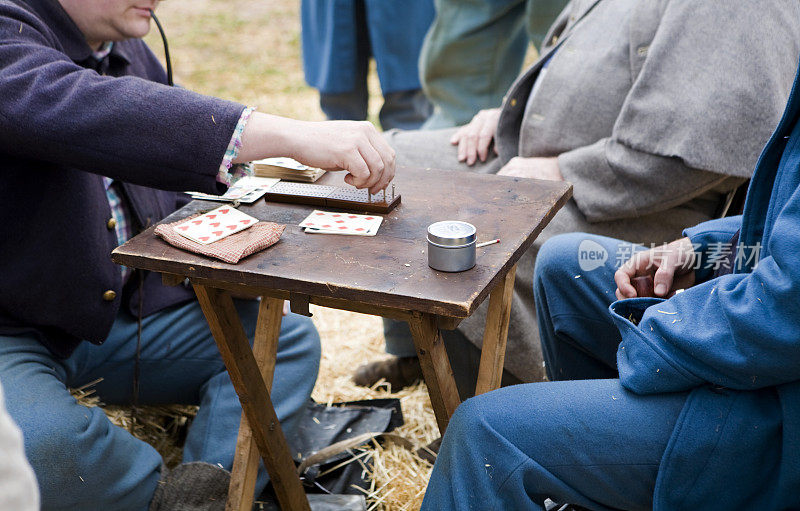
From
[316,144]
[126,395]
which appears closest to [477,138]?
[316,144]

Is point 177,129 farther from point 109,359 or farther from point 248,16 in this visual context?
point 248,16

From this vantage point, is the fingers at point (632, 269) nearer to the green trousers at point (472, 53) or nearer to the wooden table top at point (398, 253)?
the wooden table top at point (398, 253)

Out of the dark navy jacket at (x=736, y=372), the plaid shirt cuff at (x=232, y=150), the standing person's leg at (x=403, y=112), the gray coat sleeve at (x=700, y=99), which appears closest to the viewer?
the dark navy jacket at (x=736, y=372)

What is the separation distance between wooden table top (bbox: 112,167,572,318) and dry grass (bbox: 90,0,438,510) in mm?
777

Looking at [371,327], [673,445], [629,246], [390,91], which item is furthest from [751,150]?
[390,91]

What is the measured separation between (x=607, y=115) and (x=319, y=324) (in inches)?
58.8

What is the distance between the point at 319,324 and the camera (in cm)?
341

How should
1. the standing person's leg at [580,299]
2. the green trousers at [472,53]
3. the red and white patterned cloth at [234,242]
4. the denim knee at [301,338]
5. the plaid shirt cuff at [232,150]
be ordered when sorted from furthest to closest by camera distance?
the green trousers at [472,53]
the denim knee at [301,338]
the standing person's leg at [580,299]
the plaid shirt cuff at [232,150]
the red and white patterned cloth at [234,242]

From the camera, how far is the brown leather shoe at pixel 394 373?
2.91 m

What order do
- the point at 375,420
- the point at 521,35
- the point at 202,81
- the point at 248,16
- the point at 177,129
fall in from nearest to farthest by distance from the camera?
the point at 177,129
the point at 375,420
the point at 521,35
the point at 202,81
the point at 248,16

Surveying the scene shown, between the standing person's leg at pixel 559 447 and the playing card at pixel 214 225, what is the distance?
600 millimetres

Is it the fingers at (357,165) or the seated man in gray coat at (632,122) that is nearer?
the fingers at (357,165)

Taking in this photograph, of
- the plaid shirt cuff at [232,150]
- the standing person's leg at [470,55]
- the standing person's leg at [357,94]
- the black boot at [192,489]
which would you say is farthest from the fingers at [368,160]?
the standing person's leg at [357,94]

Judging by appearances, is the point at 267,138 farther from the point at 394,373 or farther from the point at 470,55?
the point at 470,55
